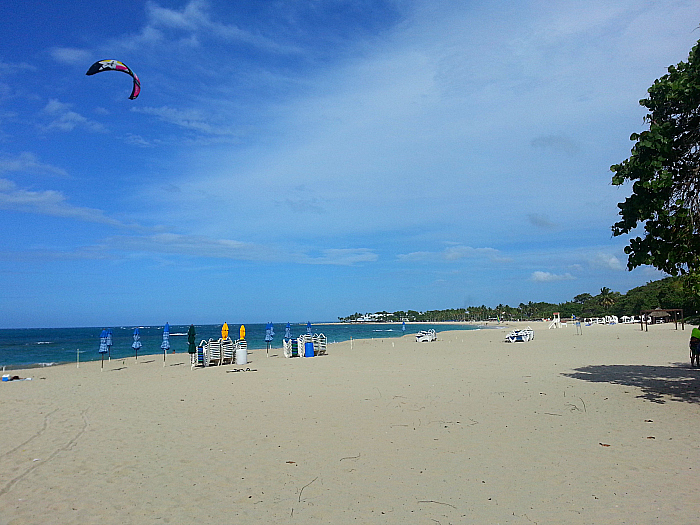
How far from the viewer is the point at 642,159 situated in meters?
9.38

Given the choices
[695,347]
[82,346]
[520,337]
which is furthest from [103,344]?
[82,346]

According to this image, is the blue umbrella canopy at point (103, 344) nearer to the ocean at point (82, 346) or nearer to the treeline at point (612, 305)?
the ocean at point (82, 346)

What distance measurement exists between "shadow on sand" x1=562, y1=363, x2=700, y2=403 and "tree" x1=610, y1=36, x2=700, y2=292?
8.77 feet

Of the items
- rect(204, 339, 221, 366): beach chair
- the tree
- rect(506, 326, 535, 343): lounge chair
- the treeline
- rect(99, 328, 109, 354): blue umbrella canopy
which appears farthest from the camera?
the treeline

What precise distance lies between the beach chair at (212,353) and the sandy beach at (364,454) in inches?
327

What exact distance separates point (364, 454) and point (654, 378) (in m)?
10.2

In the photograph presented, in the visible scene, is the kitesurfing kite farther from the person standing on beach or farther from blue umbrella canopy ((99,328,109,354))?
the person standing on beach

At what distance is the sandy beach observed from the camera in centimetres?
483

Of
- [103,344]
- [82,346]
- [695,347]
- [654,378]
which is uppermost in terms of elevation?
[103,344]

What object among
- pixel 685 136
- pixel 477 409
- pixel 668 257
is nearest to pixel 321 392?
pixel 477 409

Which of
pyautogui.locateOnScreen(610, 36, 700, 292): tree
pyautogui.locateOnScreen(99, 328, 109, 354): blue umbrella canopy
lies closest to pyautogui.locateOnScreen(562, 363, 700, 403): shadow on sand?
pyautogui.locateOnScreen(610, 36, 700, 292): tree

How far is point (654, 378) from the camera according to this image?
13.0 meters

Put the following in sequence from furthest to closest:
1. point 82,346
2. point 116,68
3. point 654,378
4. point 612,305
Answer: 1. point 612,305
2. point 82,346
3. point 654,378
4. point 116,68

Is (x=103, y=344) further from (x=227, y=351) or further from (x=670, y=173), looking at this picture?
(x=670, y=173)
